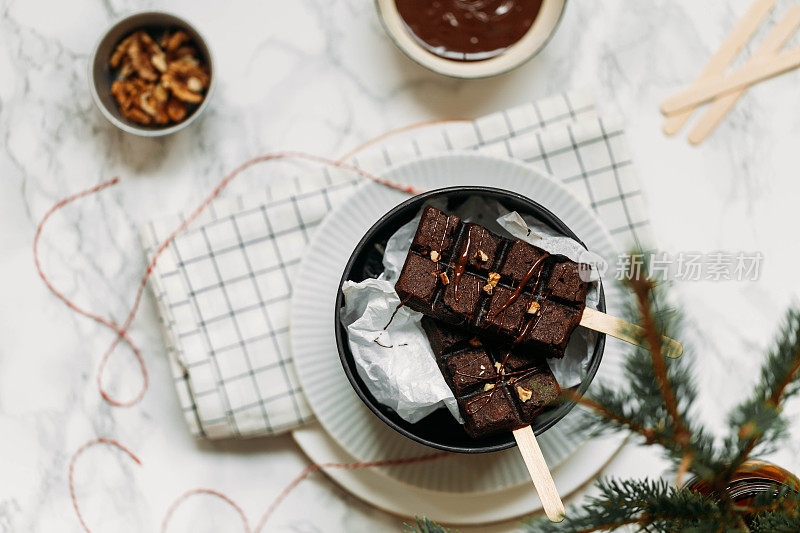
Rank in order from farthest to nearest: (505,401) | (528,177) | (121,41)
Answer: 1. (121,41)
2. (528,177)
3. (505,401)

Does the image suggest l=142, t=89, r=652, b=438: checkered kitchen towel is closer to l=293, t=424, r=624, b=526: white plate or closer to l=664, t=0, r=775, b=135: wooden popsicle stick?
l=293, t=424, r=624, b=526: white plate

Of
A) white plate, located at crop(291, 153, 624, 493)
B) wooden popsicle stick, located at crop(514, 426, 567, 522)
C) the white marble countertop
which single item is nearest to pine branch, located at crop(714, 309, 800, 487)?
wooden popsicle stick, located at crop(514, 426, 567, 522)

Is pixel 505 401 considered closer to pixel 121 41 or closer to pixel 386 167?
pixel 386 167

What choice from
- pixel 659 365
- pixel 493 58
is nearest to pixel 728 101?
pixel 493 58

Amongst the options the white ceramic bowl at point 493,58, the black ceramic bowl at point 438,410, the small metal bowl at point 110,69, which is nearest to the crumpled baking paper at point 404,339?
the black ceramic bowl at point 438,410

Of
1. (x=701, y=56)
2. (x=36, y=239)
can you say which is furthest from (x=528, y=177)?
(x=36, y=239)

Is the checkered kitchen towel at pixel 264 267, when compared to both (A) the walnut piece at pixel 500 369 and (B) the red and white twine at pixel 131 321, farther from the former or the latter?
(A) the walnut piece at pixel 500 369
